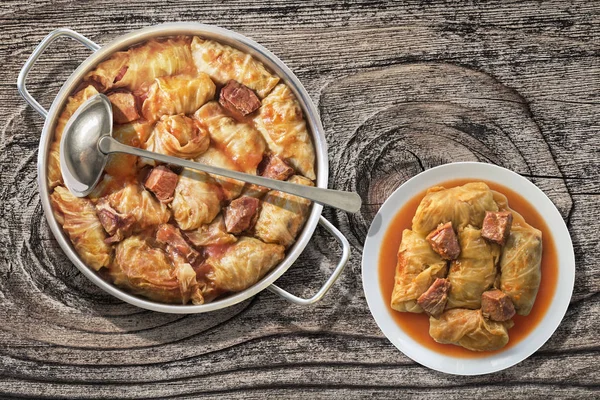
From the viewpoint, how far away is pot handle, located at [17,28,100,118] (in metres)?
3.61

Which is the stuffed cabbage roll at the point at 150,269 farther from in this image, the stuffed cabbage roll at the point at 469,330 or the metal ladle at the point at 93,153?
the stuffed cabbage roll at the point at 469,330

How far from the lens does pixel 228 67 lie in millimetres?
3518

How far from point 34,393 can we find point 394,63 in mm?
2872

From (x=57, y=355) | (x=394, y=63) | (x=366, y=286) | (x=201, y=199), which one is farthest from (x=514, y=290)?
(x=57, y=355)

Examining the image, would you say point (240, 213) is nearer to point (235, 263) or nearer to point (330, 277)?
point (235, 263)

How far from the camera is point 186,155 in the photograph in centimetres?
340

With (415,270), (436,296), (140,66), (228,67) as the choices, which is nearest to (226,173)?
(228,67)

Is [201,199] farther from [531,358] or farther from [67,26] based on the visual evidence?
[531,358]

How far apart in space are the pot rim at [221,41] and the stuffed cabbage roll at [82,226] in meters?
0.04

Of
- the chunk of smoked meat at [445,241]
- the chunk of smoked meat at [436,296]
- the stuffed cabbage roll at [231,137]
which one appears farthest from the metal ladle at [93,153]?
the chunk of smoked meat at [436,296]

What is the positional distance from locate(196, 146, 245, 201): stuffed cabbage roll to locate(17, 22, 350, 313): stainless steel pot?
452 millimetres

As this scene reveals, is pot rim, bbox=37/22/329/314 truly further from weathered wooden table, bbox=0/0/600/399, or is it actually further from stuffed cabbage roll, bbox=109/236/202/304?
weathered wooden table, bbox=0/0/600/399

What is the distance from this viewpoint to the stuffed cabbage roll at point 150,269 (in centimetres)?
338

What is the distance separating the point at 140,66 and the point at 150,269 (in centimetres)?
104
